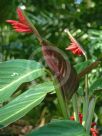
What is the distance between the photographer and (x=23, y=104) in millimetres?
782

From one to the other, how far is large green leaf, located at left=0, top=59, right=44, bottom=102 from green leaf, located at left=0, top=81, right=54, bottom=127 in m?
0.02

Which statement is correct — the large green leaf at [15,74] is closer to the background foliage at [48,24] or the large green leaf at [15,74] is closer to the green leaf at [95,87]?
the green leaf at [95,87]

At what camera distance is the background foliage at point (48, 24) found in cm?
271

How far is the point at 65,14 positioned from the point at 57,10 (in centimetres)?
8

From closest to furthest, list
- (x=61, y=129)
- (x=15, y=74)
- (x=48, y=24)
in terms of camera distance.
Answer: (x=61, y=129)
(x=15, y=74)
(x=48, y=24)

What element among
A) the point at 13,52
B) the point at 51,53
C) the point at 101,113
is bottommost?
the point at 101,113

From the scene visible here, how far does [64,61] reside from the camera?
2.47ft

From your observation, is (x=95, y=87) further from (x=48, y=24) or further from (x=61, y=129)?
(x=48, y=24)

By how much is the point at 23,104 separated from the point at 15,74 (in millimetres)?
77

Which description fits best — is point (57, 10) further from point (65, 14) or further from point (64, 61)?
point (64, 61)

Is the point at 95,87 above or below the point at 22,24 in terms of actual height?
below

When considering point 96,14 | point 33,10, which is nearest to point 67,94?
point 96,14

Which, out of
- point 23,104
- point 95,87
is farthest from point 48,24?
point 23,104

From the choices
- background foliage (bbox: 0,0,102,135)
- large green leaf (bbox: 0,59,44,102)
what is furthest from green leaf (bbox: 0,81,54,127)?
background foliage (bbox: 0,0,102,135)
